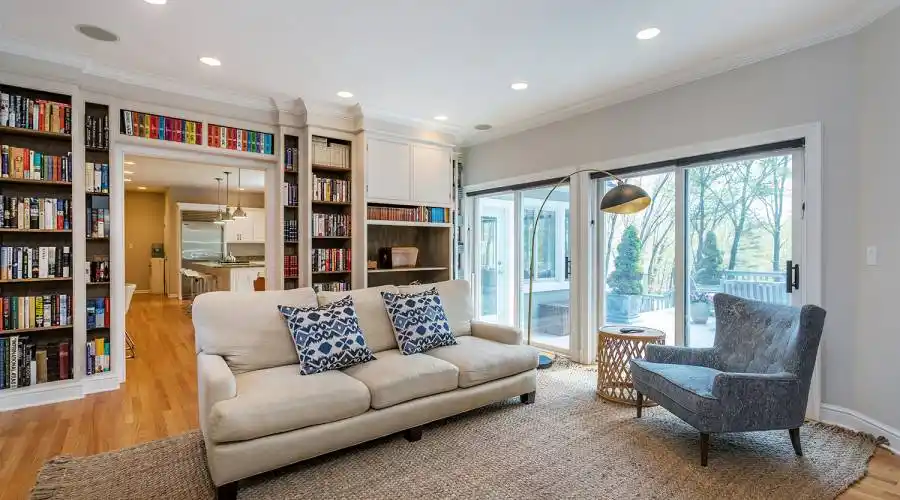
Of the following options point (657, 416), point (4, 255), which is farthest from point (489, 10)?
point (4, 255)

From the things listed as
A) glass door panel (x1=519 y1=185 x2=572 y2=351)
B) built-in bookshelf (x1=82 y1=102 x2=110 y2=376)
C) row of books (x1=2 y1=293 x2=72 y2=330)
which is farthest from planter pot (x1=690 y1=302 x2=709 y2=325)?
row of books (x1=2 y1=293 x2=72 y2=330)

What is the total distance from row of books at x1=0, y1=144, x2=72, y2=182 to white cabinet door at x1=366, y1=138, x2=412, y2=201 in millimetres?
2412

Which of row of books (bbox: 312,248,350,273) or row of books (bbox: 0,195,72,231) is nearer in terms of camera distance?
row of books (bbox: 0,195,72,231)

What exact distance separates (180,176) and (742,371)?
338 inches

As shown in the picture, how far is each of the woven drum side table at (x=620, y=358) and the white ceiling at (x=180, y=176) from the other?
5035 millimetres

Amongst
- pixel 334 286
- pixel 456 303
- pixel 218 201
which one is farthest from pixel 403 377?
pixel 218 201

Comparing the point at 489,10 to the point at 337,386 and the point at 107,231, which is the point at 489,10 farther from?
the point at 107,231

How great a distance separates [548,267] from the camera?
16.8 ft

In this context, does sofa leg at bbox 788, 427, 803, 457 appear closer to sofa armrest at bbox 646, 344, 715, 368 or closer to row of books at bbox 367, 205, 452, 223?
sofa armrest at bbox 646, 344, 715, 368

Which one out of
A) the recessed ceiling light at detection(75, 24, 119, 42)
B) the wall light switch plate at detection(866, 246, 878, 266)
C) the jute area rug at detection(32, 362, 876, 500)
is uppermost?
the recessed ceiling light at detection(75, 24, 119, 42)

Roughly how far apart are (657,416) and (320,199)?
3.50 meters

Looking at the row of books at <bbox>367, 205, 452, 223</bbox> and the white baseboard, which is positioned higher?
the row of books at <bbox>367, 205, 452, 223</bbox>

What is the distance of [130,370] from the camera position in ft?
13.8

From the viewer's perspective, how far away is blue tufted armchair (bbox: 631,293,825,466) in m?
2.38
